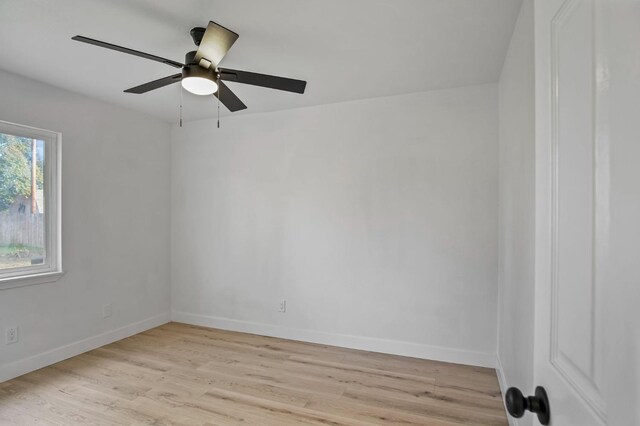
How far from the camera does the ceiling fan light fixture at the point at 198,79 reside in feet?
6.29

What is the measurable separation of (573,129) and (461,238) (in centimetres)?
254

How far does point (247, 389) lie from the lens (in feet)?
8.31

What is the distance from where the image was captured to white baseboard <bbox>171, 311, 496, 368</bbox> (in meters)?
2.96

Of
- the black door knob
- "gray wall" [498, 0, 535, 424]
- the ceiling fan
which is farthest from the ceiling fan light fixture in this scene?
the black door knob

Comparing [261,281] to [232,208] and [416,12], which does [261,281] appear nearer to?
[232,208]

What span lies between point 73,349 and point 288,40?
3.35 metres

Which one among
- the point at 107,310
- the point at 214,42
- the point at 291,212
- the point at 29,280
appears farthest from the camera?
the point at 291,212

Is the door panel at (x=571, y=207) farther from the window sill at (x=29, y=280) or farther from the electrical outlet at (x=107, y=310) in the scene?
the electrical outlet at (x=107, y=310)

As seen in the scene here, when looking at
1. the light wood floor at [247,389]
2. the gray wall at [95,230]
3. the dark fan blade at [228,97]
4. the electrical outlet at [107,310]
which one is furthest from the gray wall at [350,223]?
the dark fan blade at [228,97]

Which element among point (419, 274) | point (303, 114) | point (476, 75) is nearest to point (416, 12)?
point (476, 75)

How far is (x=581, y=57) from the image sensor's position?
585 mm

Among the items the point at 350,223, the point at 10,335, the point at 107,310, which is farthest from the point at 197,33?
the point at 107,310

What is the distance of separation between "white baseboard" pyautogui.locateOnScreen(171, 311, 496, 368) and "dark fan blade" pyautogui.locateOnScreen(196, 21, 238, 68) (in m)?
2.73

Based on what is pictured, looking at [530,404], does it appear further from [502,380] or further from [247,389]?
[247,389]
